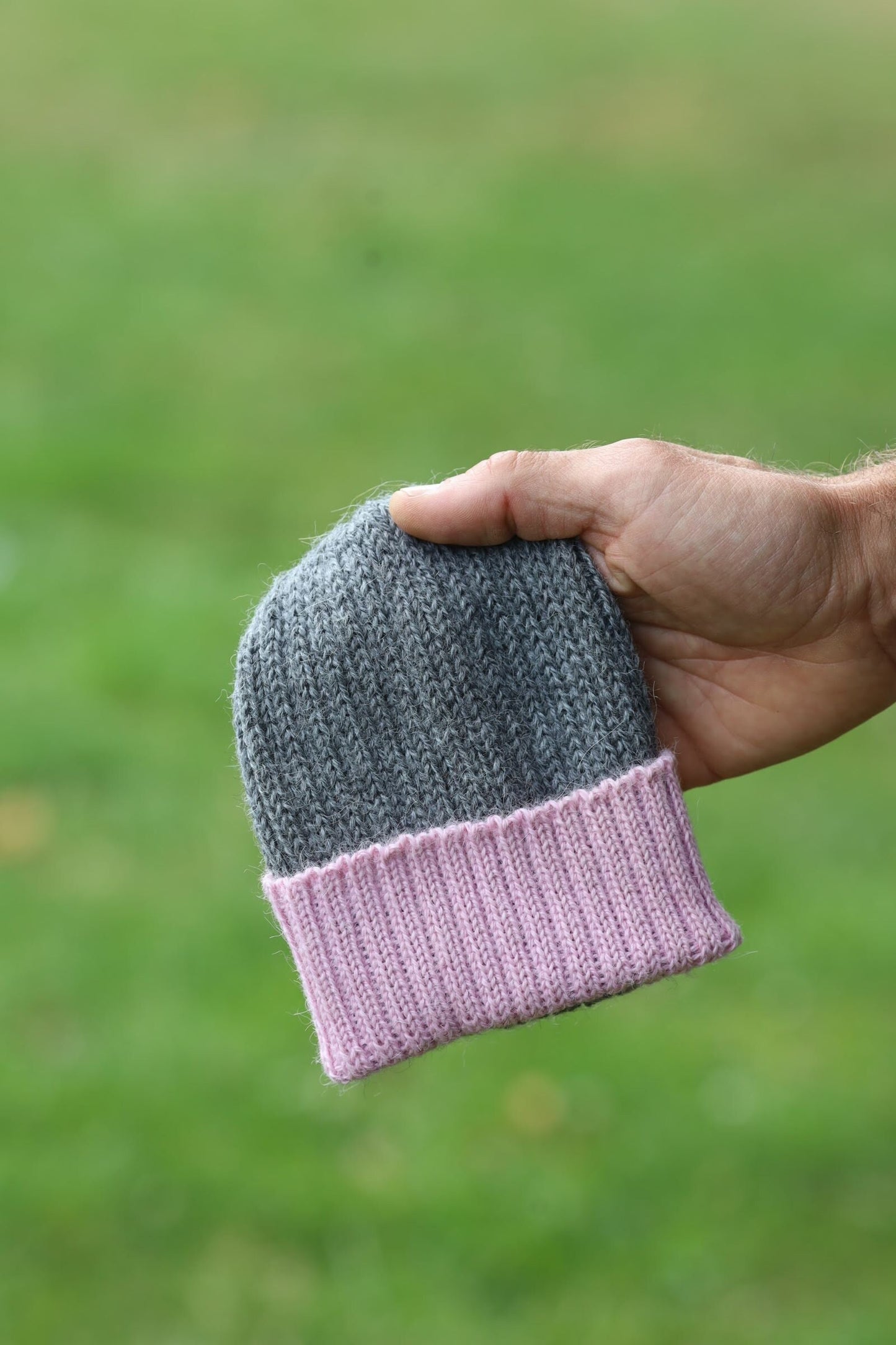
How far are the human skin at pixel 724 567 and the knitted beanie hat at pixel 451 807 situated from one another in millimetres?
80

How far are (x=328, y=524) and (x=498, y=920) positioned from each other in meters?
3.18

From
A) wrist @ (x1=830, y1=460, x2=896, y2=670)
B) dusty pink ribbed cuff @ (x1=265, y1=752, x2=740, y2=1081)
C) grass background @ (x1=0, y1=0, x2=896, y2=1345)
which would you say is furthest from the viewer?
grass background @ (x1=0, y1=0, x2=896, y2=1345)

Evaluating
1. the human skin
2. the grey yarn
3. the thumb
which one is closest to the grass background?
the human skin

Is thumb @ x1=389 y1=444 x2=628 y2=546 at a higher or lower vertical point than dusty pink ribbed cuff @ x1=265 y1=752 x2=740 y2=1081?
higher

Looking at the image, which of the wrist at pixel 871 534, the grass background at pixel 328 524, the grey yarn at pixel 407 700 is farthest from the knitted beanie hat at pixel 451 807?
the grass background at pixel 328 524

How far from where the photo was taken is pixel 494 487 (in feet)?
7.29

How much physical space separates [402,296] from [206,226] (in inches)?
41.2

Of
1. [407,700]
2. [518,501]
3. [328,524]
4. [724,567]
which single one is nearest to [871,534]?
[724,567]

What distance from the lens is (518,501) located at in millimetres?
2244

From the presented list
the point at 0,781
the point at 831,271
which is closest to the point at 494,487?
the point at 0,781

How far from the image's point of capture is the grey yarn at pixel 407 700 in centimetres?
225

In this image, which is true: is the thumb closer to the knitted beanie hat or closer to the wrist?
the knitted beanie hat

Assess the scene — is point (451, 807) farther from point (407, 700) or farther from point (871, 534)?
point (871, 534)

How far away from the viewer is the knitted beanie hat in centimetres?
222
